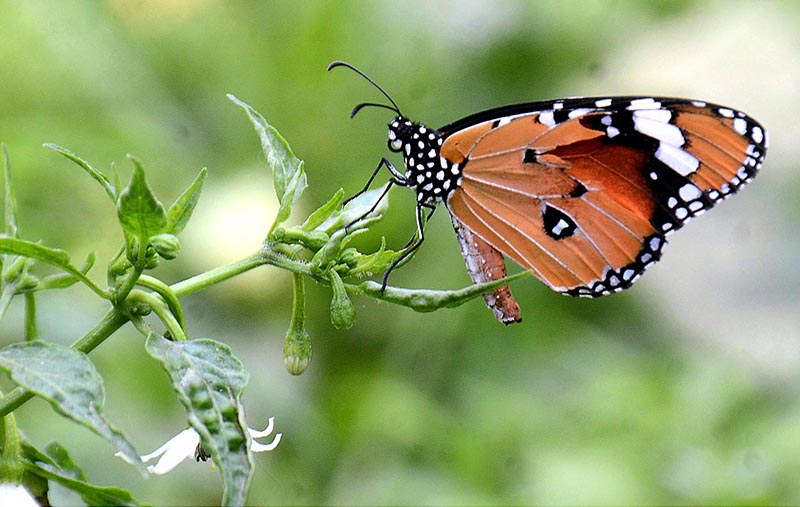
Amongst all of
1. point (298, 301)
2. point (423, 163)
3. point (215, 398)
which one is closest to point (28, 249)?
point (215, 398)

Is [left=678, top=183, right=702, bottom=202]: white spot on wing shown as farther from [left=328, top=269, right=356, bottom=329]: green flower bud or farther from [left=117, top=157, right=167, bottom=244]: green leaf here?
[left=117, top=157, right=167, bottom=244]: green leaf

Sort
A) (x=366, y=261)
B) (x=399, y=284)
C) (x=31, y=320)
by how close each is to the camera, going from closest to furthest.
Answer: (x=31, y=320) < (x=366, y=261) < (x=399, y=284)

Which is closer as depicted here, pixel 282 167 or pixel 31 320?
pixel 31 320

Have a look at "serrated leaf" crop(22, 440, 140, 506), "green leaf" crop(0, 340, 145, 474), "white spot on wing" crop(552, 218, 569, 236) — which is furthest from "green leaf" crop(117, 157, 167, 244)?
"white spot on wing" crop(552, 218, 569, 236)

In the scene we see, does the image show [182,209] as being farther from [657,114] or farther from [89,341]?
[657,114]

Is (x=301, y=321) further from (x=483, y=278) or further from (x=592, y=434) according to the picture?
(x=592, y=434)

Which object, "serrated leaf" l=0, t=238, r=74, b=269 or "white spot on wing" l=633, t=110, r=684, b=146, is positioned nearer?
"serrated leaf" l=0, t=238, r=74, b=269

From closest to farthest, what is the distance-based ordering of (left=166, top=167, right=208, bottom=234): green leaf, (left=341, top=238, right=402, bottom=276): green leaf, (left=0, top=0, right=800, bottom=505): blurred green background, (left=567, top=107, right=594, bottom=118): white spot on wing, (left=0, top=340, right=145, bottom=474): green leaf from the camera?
(left=0, top=340, right=145, bottom=474): green leaf, (left=166, top=167, right=208, bottom=234): green leaf, (left=341, top=238, right=402, bottom=276): green leaf, (left=567, top=107, right=594, bottom=118): white spot on wing, (left=0, top=0, right=800, bottom=505): blurred green background

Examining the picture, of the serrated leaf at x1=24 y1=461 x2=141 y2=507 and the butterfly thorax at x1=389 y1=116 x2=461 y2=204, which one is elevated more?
the butterfly thorax at x1=389 y1=116 x2=461 y2=204
